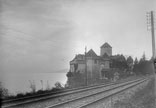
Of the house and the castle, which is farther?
the house

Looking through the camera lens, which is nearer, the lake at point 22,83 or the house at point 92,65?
the lake at point 22,83

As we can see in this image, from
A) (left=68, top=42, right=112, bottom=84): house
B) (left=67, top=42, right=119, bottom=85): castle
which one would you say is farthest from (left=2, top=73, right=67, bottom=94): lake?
(left=68, top=42, right=112, bottom=84): house

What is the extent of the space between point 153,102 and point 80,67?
56.8ft

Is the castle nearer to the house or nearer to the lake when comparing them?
the house

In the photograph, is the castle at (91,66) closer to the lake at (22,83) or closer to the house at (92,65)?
the house at (92,65)

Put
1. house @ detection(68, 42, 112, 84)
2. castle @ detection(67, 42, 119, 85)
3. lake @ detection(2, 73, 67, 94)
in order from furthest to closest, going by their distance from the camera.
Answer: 1. house @ detection(68, 42, 112, 84)
2. castle @ detection(67, 42, 119, 85)
3. lake @ detection(2, 73, 67, 94)

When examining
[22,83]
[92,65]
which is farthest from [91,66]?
[22,83]

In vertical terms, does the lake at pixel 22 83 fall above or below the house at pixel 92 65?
below

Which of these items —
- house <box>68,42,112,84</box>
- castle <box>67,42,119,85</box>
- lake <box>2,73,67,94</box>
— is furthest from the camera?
house <box>68,42,112,84</box>

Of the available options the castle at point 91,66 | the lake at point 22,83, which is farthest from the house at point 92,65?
the lake at point 22,83

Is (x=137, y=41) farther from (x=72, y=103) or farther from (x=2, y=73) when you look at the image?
(x=2, y=73)

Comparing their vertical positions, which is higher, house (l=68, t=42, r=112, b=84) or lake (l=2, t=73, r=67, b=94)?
house (l=68, t=42, r=112, b=84)

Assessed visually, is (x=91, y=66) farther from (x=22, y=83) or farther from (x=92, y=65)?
(x=22, y=83)

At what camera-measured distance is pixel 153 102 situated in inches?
238
